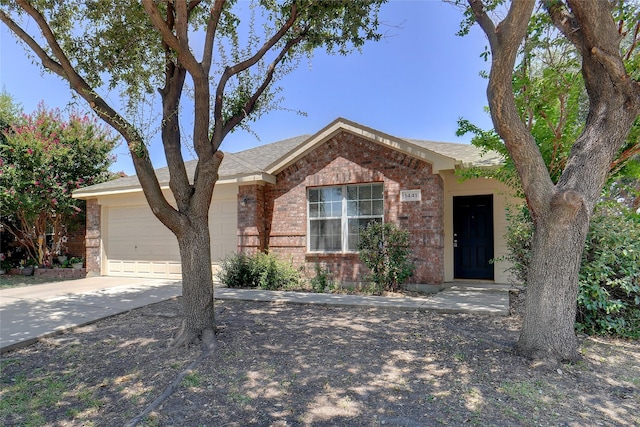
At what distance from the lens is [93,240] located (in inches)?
470

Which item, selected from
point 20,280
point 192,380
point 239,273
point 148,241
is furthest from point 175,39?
point 20,280

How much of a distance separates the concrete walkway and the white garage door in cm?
148

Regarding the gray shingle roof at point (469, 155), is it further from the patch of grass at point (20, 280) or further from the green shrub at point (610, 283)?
the patch of grass at point (20, 280)

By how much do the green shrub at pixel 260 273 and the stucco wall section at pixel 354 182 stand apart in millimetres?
571

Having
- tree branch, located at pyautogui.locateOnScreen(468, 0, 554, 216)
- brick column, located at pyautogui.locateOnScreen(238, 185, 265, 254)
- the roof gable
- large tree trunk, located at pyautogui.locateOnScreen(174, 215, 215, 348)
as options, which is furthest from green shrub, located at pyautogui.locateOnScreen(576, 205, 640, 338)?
brick column, located at pyautogui.locateOnScreen(238, 185, 265, 254)

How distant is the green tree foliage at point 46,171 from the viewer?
1170cm

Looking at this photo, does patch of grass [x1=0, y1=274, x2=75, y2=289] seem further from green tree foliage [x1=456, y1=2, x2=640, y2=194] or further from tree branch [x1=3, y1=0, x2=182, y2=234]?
green tree foliage [x1=456, y1=2, x2=640, y2=194]

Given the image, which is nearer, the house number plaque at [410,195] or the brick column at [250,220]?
the house number plaque at [410,195]

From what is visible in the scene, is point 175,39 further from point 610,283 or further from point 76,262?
point 76,262

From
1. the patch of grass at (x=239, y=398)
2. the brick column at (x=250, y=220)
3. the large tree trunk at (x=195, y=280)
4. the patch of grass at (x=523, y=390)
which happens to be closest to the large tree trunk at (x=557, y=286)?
the patch of grass at (x=523, y=390)

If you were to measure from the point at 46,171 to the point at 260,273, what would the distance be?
8720mm

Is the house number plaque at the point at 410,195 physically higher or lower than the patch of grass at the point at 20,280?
higher

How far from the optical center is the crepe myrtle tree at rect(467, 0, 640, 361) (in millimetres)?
3734

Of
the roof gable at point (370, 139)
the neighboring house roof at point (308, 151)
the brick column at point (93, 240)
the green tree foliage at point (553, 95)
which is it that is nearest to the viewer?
the green tree foliage at point (553, 95)
